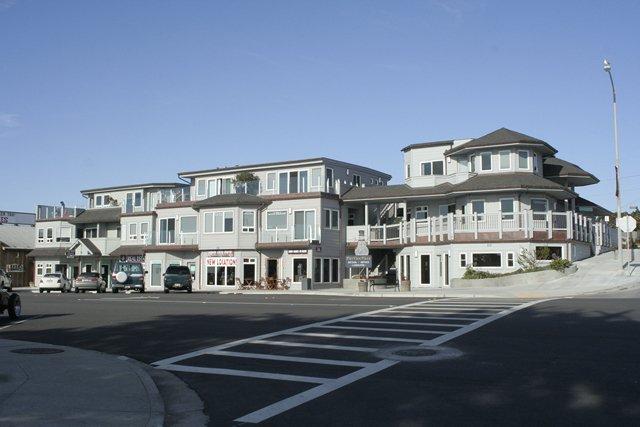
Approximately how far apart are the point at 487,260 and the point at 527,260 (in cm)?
279

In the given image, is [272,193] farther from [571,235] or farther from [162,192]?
[571,235]

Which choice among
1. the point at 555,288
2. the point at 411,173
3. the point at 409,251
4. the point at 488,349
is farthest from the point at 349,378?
the point at 411,173

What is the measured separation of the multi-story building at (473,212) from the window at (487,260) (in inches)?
2.3

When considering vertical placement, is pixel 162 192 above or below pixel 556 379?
above

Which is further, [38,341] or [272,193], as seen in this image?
[272,193]

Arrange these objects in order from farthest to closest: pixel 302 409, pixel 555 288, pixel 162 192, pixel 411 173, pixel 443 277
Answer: pixel 162 192 < pixel 411 173 < pixel 443 277 < pixel 555 288 < pixel 302 409

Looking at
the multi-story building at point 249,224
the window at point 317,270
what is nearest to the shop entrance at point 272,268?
the multi-story building at point 249,224

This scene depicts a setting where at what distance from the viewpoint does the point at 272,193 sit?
4941 cm

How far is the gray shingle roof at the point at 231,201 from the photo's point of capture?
4828 cm

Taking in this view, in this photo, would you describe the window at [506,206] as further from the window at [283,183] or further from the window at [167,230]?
the window at [167,230]

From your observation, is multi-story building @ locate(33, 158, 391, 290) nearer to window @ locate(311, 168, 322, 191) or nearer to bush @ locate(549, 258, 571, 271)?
window @ locate(311, 168, 322, 191)

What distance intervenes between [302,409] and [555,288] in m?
25.7

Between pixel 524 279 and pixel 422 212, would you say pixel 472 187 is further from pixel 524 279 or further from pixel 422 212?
pixel 524 279

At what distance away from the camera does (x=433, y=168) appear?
4603 centimetres
